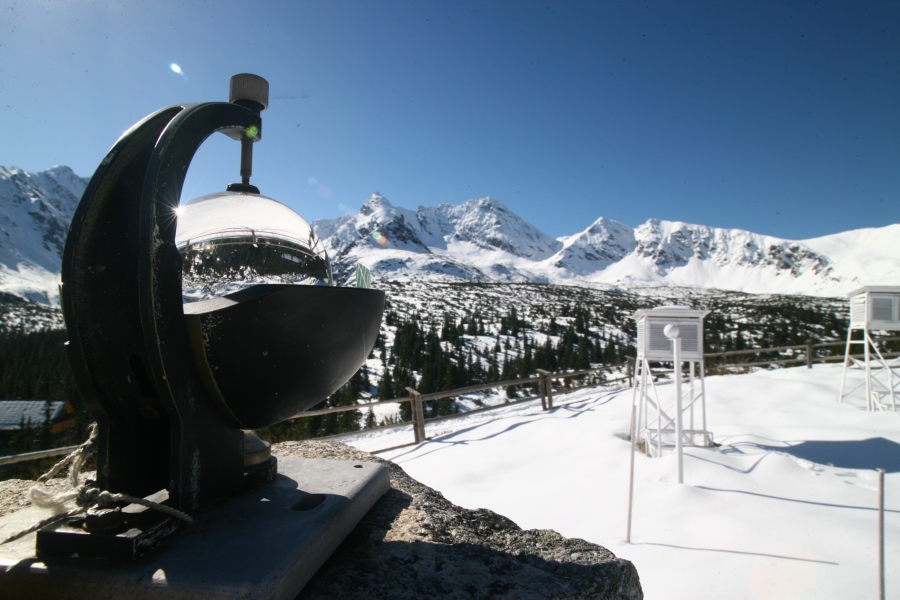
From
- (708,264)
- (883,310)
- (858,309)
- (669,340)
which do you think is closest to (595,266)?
(708,264)

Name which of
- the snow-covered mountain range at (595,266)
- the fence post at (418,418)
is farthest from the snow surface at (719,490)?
the snow-covered mountain range at (595,266)

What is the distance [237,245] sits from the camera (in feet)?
3.55

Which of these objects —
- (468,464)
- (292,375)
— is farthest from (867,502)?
(292,375)

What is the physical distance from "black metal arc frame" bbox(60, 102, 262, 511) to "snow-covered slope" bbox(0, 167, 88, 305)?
70416 mm

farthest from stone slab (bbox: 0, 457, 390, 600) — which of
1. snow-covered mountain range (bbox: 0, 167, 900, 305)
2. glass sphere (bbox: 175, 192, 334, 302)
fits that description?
snow-covered mountain range (bbox: 0, 167, 900, 305)

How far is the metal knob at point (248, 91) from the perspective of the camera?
1.19 metres

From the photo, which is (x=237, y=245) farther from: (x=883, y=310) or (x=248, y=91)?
A: (x=883, y=310)

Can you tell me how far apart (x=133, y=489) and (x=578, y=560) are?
39.1 inches

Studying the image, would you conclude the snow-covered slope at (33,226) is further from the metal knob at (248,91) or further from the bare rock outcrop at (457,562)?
the bare rock outcrop at (457,562)

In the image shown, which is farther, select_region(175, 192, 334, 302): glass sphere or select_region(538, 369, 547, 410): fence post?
select_region(538, 369, 547, 410): fence post

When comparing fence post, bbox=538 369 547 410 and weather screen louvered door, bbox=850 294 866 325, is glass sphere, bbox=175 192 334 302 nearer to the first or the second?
fence post, bbox=538 369 547 410

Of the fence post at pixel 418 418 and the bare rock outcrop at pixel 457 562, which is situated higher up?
the bare rock outcrop at pixel 457 562

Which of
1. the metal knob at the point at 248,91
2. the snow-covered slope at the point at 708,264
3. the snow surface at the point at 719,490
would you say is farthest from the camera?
the snow-covered slope at the point at 708,264

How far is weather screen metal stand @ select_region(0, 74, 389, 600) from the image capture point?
2.38 feet
